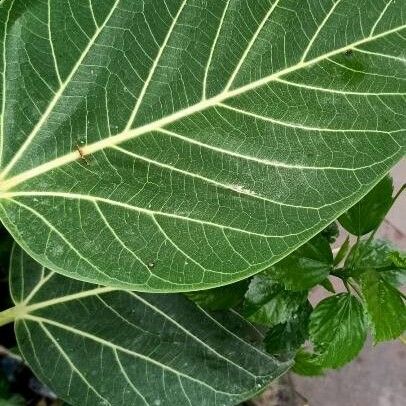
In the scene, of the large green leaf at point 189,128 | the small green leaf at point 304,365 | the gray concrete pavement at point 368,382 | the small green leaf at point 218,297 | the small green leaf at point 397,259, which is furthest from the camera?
the gray concrete pavement at point 368,382

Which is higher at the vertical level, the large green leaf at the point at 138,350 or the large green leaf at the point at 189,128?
the large green leaf at the point at 189,128

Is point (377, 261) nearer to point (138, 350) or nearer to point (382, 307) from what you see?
point (382, 307)

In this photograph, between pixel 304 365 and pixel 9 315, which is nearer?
pixel 9 315

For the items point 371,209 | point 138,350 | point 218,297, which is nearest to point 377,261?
point 371,209

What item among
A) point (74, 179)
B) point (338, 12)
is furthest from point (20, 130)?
point (338, 12)

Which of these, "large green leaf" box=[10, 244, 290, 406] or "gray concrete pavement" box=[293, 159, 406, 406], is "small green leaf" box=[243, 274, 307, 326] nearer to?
"large green leaf" box=[10, 244, 290, 406]

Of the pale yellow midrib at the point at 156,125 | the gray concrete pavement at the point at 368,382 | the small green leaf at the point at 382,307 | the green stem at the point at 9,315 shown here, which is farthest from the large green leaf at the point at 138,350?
the gray concrete pavement at the point at 368,382

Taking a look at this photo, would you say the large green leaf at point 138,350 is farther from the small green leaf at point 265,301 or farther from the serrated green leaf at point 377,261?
the serrated green leaf at point 377,261

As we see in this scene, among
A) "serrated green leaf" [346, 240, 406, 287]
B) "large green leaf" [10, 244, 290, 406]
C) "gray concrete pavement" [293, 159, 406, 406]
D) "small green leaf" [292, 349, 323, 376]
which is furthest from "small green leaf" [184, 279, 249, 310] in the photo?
"gray concrete pavement" [293, 159, 406, 406]
